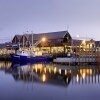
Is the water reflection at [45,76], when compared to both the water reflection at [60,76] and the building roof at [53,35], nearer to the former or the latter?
the water reflection at [60,76]

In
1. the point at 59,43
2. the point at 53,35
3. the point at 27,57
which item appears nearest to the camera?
the point at 27,57

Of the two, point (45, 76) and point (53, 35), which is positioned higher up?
point (53, 35)

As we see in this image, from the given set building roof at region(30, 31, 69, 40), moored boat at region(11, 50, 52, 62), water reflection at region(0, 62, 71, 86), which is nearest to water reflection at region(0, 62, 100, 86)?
water reflection at region(0, 62, 71, 86)

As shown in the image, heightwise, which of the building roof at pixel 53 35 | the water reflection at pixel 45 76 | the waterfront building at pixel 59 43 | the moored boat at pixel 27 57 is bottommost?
the water reflection at pixel 45 76

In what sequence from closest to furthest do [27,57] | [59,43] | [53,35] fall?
[27,57] < [59,43] < [53,35]

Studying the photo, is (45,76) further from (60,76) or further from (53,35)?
(53,35)

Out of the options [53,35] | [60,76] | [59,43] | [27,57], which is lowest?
[60,76]

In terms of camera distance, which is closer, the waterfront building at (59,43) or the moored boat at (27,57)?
the moored boat at (27,57)

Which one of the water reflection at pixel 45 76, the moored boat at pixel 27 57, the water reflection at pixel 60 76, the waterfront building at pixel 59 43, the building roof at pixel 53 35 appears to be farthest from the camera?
the building roof at pixel 53 35

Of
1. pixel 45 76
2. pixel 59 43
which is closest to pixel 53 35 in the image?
pixel 59 43

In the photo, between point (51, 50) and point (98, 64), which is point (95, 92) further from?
point (51, 50)

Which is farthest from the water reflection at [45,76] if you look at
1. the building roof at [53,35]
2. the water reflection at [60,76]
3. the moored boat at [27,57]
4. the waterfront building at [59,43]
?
the building roof at [53,35]

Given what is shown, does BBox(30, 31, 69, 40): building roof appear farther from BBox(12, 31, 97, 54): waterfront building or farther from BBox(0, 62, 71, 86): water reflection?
BBox(0, 62, 71, 86): water reflection

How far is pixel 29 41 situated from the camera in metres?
77.7
